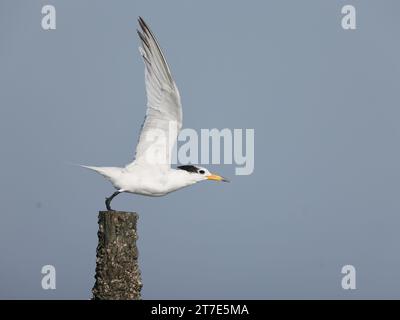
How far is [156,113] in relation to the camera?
18812mm

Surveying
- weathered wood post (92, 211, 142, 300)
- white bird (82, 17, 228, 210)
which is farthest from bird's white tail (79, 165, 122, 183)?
weathered wood post (92, 211, 142, 300)

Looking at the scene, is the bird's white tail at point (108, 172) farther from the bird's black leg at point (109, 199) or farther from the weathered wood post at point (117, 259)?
the weathered wood post at point (117, 259)

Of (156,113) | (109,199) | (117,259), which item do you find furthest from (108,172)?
(117,259)

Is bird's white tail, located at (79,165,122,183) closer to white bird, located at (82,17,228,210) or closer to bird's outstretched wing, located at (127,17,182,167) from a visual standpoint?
white bird, located at (82,17,228,210)

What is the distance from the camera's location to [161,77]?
61.4ft

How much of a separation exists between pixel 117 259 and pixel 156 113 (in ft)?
12.4

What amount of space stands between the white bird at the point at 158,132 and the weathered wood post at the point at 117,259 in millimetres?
1904

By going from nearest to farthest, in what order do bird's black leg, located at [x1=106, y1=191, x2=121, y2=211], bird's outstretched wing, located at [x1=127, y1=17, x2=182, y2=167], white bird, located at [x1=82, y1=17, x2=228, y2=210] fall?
bird's black leg, located at [x1=106, y1=191, x2=121, y2=211] < white bird, located at [x1=82, y1=17, x2=228, y2=210] < bird's outstretched wing, located at [x1=127, y1=17, x2=182, y2=167]

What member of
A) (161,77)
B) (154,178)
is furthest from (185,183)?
(161,77)

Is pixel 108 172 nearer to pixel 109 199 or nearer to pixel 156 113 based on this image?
pixel 109 199

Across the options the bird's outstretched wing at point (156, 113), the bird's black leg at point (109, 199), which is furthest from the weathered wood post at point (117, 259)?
the bird's outstretched wing at point (156, 113)

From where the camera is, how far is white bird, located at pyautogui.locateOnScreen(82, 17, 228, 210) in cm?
1841

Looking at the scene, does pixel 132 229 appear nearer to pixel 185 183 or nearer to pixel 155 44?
pixel 185 183
